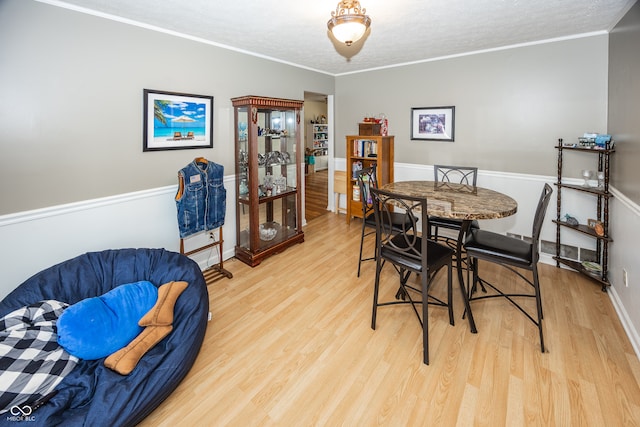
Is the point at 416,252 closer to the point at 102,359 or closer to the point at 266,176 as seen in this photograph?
the point at 102,359

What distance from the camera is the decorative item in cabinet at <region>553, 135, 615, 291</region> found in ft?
9.39

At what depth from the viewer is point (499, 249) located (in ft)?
7.34

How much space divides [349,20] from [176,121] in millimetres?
1960

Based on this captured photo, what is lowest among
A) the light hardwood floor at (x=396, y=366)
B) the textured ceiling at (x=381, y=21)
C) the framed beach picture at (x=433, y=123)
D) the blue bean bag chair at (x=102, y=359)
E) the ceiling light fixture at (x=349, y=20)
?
the light hardwood floor at (x=396, y=366)

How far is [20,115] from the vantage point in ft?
7.27

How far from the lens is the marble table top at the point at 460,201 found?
7.03 feet

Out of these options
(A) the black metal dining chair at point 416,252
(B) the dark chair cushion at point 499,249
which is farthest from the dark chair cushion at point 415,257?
(B) the dark chair cushion at point 499,249

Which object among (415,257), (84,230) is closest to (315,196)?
(84,230)

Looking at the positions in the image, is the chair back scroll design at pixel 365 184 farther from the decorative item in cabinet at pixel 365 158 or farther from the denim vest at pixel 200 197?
the denim vest at pixel 200 197

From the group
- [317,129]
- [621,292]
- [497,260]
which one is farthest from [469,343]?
[317,129]

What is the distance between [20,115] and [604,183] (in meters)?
4.78

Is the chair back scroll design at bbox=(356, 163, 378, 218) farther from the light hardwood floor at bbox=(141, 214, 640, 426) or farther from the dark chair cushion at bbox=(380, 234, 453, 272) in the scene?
the light hardwood floor at bbox=(141, 214, 640, 426)

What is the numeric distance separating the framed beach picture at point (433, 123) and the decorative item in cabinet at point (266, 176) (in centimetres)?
169

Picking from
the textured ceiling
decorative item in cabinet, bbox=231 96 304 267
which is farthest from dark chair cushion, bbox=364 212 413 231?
the textured ceiling
